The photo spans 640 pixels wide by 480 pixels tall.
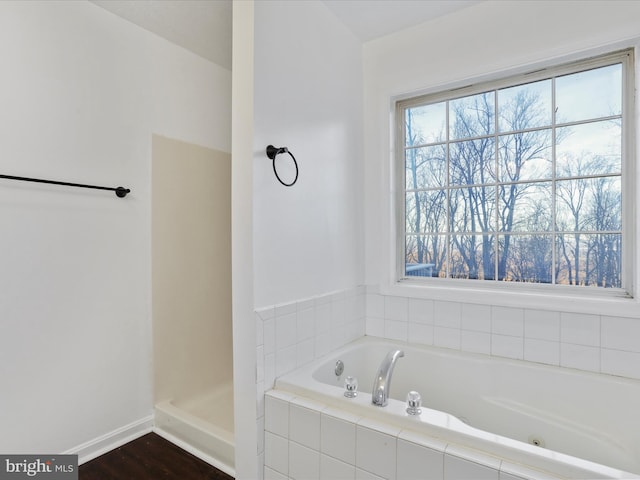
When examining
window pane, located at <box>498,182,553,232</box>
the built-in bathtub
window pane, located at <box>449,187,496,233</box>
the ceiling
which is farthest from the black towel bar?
window pane, located at <box>498,182,553,232</box>

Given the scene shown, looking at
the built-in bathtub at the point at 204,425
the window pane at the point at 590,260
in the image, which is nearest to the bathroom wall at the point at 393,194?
the window pane at the point at 590,260

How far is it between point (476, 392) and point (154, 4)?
109 inches

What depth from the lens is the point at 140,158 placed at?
228 cm

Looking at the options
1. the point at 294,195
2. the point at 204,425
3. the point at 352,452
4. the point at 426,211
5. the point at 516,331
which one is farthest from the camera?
the point at 426,211

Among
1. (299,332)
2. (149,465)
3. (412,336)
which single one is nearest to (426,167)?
(412,336)

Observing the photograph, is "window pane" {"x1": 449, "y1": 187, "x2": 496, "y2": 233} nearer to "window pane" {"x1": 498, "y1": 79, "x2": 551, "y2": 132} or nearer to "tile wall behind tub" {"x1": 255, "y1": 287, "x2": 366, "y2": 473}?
"window pane" {"x1": 498, "y1": 79, "x2": 551, "y2": 132}

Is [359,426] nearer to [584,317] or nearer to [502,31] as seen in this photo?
[584,317]

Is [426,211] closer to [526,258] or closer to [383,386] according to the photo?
[526,258]

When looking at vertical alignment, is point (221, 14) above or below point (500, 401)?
above

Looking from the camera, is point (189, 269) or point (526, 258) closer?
point (526, 258)

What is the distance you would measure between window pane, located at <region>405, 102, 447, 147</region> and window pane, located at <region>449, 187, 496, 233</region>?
14.8 inches

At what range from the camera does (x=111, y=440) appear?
2102 mm

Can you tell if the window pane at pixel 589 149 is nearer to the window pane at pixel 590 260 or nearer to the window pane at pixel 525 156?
the window pane at pixel 525 156

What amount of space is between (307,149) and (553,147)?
1.30 metres
